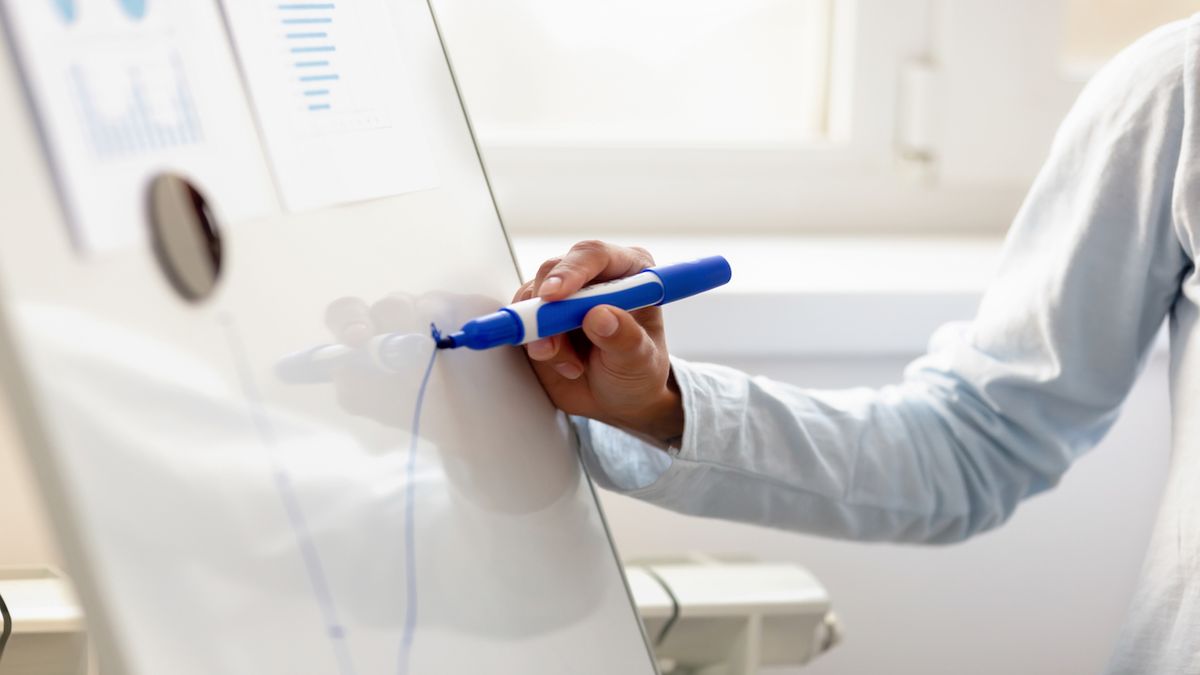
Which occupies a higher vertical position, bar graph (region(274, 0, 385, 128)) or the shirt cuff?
bar graph (region(274, 0, 385, 128))

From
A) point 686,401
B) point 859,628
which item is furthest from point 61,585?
point 859,628

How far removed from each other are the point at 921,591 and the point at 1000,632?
0.08 metres

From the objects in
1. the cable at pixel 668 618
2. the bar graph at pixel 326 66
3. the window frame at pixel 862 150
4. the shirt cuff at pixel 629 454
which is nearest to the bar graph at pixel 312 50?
the bar graph at pixel 326 66

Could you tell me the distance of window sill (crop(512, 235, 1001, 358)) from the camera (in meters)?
0.88

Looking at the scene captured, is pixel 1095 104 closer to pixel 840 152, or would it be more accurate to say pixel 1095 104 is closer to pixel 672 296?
pixel 672 296

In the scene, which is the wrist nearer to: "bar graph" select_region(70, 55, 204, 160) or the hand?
the hand

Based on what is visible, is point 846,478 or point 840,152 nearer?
point 846,478

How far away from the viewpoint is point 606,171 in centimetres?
104

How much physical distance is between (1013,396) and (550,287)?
13.4 inches

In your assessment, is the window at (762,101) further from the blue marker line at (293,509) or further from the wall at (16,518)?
the blue marker line at (293,509)

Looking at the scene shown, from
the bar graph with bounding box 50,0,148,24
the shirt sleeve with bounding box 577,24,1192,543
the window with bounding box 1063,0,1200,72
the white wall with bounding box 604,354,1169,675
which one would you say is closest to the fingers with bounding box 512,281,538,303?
the shirt sleeve with bounding box 577,24,1192,543

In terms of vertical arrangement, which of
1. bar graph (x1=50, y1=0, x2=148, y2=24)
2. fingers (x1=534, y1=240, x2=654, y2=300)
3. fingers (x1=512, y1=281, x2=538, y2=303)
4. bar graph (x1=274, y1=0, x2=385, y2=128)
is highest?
bar graph (x1=50, y1=0, x2=148, y2=24)

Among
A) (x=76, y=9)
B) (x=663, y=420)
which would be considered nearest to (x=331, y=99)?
(x=76, y=9)

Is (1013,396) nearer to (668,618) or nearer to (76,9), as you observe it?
(668,618)
